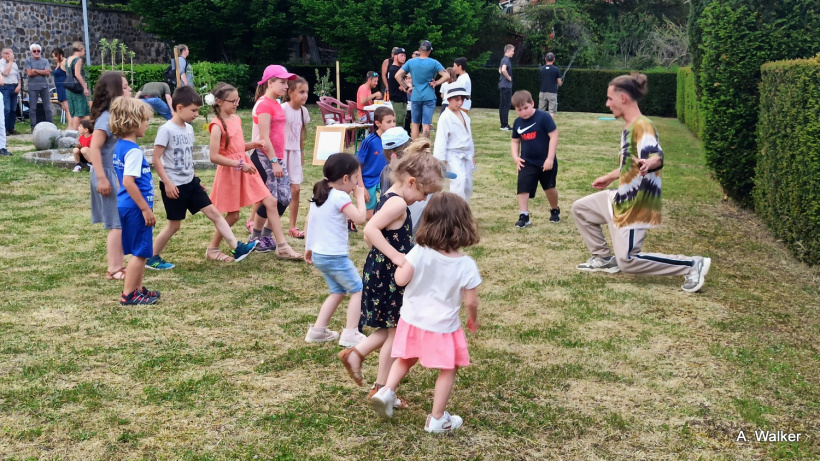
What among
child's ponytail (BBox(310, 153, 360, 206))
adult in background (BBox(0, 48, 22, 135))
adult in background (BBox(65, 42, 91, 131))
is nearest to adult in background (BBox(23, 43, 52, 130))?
adult in background (BBox(0, 48, 22, 135))

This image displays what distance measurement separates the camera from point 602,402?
4180mm

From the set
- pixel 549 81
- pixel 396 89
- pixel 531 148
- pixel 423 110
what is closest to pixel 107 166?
pixel 531 148

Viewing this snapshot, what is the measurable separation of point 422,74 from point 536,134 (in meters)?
6.16

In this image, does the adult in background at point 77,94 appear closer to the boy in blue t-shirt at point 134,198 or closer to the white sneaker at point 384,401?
the boy in blue t-shirt at point 134,198

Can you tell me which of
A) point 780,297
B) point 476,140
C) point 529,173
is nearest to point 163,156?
point 529,173

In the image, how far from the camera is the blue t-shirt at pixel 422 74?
1412cm

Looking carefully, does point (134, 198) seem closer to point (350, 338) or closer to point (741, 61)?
point (350, 338)

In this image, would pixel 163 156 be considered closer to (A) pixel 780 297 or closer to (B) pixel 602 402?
(B) pixel 602 402

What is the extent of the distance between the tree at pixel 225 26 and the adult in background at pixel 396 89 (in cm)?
1182

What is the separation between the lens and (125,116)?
18.8 feet

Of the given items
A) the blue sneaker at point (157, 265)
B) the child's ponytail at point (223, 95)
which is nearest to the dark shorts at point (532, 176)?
the child's ponytail at point (223, 95)

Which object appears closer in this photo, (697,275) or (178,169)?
(697,275)

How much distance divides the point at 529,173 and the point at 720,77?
3.40 meters

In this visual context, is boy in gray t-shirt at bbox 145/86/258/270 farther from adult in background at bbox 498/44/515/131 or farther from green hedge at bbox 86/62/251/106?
adult in background at bbox 498/44/515/131
